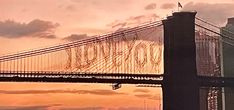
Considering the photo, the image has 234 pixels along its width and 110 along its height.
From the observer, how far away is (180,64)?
82000 mm

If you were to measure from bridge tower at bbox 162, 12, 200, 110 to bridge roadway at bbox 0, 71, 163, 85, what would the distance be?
6.53 feet

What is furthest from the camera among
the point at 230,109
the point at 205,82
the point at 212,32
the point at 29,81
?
the point at 230,109

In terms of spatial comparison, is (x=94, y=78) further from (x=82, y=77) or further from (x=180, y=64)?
(x=180, y=64)

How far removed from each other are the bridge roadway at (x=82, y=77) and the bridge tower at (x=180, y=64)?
1.99 meters

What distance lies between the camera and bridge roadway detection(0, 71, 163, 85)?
71312 millimetres

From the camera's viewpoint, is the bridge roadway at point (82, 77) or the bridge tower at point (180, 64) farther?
the bridge tower at point (180, 64)

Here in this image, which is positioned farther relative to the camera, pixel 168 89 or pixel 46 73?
pixel 168 89

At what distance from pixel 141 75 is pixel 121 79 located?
2766 millimetres

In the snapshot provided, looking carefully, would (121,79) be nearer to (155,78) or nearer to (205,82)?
(155,78)

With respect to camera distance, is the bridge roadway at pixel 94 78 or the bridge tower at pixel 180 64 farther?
the bridge tower at pixel 180 64

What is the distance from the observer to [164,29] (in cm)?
8612

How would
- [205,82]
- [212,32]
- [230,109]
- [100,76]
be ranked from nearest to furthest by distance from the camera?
[100,76] → [205,82] → [212,32] → [230,109]

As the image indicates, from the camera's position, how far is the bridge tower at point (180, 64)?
80000 millimetres

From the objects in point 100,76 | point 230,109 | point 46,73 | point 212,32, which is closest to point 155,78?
point 100,76
